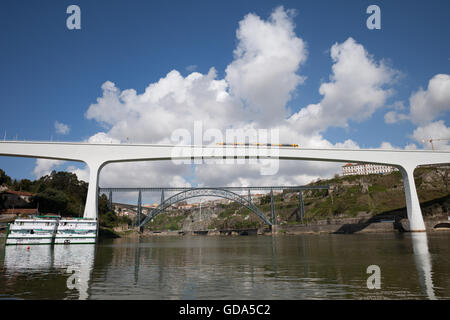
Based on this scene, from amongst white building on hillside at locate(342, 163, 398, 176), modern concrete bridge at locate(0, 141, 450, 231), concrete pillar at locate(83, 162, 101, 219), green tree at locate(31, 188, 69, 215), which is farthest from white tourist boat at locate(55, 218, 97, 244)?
white building on hillside at locate(342, 163, 398, 176)

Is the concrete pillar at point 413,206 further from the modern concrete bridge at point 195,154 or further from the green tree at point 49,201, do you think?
the green tree at point 49,201

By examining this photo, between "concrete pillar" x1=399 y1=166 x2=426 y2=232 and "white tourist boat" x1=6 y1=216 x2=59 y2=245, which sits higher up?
"concrete pillar" x1=399 y1=166 x2=426 y2=232

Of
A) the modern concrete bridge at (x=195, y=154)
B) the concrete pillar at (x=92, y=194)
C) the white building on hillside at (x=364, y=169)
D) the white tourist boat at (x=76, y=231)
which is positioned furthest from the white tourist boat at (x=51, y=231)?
the white building on hillside at (x=364, y=169)

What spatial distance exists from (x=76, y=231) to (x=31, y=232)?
4375mm

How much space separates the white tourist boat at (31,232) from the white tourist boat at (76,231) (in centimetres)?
84

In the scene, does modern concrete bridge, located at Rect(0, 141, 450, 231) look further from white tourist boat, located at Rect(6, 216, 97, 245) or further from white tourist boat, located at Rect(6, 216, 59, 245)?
white tourist boat, located at Rect(6, 216, 59, 245)

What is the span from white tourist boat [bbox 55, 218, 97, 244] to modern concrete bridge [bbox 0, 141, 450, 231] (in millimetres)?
1801

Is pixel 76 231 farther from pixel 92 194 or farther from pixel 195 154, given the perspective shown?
pixel 195 154

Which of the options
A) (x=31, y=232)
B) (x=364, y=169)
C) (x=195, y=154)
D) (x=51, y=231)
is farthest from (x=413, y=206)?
(x=364, y=169)

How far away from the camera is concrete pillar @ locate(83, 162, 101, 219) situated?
37.2 m

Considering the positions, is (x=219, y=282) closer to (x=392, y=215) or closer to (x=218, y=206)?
(x=392, y=215)

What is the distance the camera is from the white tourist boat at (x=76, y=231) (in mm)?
34656
